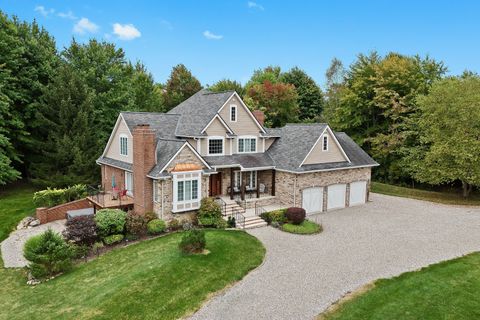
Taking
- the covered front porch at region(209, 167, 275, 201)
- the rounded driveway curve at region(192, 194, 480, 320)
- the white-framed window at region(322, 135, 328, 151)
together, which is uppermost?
the white-framed window at region(322, 135, 328, 151)

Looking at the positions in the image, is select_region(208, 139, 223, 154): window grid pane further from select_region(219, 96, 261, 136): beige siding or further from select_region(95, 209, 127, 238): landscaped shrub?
select_region(95, 209, 127, 238): landscaped shrub

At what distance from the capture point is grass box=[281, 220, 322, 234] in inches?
826

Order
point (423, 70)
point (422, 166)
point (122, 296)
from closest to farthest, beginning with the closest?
1. point (122, 296)
2. point (422, 166)
3. point (423, 70)

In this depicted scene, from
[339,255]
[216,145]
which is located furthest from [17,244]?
[339,255]

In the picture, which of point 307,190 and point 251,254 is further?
point 307,190

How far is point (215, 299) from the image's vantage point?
509 inches

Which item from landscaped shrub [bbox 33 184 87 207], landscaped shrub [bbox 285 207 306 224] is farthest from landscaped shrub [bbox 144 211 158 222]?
landscaped shrub [bbox 33 184 87 207]

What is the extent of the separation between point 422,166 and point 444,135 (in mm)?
3464

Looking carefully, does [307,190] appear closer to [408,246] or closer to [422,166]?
[408,246]

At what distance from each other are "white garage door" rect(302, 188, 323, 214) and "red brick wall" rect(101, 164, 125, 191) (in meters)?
13.7

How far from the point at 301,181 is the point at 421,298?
13.0 m

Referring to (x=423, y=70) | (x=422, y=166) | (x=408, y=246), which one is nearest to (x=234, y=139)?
(x=408, y=246)

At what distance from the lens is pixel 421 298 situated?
1304cm

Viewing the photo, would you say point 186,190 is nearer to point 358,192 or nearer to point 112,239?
point 112,239
